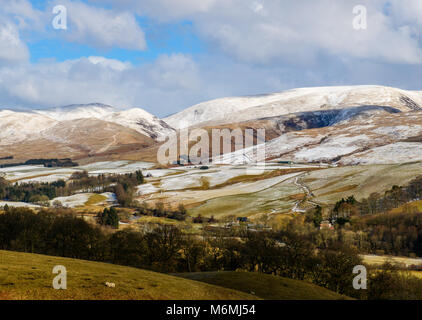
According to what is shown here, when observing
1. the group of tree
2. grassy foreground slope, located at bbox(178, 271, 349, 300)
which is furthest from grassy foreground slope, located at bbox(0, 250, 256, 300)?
the group of tree

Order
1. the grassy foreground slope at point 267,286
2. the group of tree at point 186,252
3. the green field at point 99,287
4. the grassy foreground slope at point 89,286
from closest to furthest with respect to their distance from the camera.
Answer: the grassy foreground slope at point 89,286 → the green field at point 99,287 → the grassy foreground slope at point 267,286 → the group of tree at point 186,252

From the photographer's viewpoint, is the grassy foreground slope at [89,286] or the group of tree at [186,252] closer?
the grassy foreground slope at [89,286]

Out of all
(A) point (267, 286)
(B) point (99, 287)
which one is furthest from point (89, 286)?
(A) point (267, 286)

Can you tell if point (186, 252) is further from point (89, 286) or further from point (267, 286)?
point (89, 286)

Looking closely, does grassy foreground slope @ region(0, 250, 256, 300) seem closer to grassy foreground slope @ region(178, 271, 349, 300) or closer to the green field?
the green field

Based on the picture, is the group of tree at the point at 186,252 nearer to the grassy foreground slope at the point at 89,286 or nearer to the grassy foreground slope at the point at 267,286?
the grassy foreground slope at the point at 267,286

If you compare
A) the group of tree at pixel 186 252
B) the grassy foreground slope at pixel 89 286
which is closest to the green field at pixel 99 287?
the grassy foreground slope at pixel 89 286
